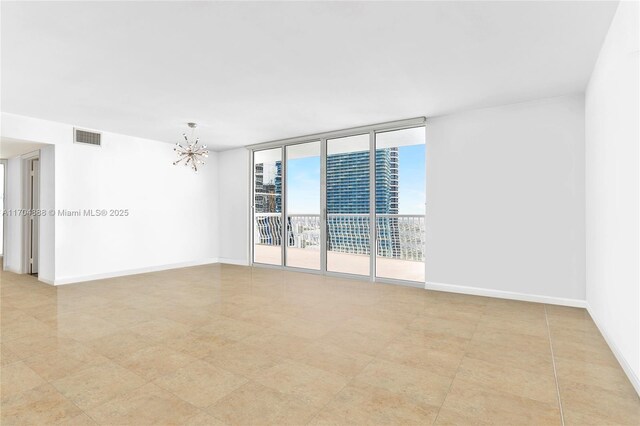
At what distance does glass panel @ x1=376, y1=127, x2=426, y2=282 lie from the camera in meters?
5.43

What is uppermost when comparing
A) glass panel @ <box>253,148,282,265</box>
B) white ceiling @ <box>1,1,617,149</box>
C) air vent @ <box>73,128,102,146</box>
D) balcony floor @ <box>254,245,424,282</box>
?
white ceiling @ <box>1,1,617,149</box>

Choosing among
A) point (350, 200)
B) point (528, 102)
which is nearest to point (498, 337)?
point (528, 102)

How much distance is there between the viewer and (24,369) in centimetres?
224

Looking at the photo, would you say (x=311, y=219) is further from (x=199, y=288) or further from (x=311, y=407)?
(x=311, y=407)

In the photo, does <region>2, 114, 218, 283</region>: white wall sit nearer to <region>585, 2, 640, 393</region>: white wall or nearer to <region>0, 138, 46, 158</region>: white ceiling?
<region>0, 138, 46, 158</region>: white ceiling

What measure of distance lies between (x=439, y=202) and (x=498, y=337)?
7.12 feet

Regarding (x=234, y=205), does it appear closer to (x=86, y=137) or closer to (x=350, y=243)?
(x=350, y=243)

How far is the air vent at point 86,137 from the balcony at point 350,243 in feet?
10.3

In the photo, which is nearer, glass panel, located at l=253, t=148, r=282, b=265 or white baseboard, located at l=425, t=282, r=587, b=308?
white baseboard, located at l=425, t=282, r=587, b=308

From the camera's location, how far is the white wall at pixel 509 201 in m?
3.78

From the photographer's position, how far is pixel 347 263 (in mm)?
6688

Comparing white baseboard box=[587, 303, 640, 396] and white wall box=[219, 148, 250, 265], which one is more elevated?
white wall box=[219, 148, 250, 265]

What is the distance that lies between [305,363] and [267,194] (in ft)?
16.1

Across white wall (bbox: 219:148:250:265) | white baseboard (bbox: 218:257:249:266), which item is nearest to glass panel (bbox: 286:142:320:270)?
white baseboard (bbox: 218:257:249:266)
